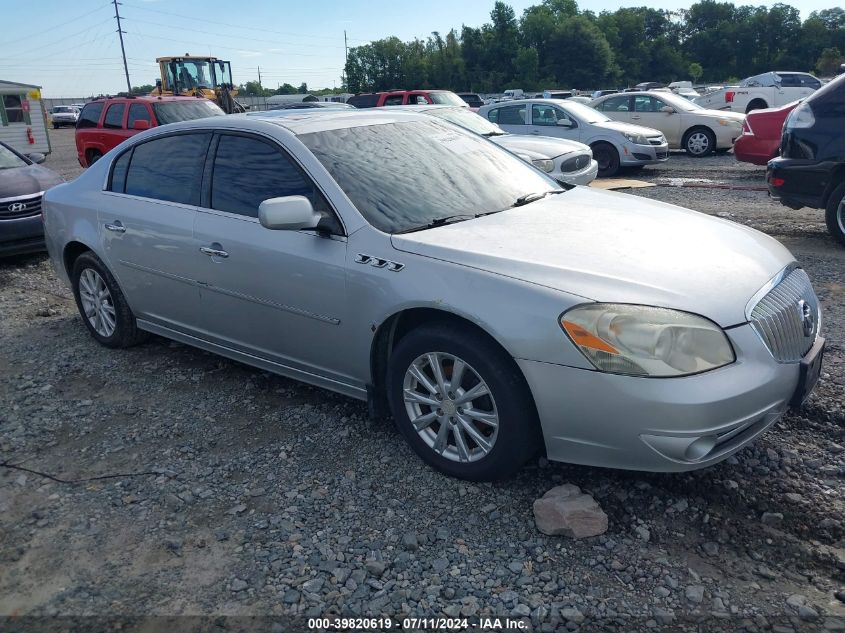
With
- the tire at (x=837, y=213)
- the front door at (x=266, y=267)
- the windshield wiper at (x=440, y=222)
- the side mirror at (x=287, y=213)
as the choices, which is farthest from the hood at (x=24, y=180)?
the tire at (x=837, y=213)

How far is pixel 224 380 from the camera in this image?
15.5 ft

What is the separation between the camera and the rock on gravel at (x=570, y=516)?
292cm

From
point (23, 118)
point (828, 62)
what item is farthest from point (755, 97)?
point (828, 62)

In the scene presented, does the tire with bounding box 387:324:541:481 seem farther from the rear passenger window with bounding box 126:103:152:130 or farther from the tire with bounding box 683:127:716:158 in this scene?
the tire with bounding box 683:127:716:158

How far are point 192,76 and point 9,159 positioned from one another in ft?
60.5

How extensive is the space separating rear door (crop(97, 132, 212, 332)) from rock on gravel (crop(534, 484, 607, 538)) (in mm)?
2457

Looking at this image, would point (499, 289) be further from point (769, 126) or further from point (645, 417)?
point (769, 126)

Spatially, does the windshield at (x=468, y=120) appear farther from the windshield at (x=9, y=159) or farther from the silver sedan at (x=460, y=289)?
the silver sedan at (x=460, y=289)

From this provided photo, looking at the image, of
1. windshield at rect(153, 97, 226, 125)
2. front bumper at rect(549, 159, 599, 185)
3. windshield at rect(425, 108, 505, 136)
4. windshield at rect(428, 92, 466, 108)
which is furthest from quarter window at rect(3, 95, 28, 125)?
front bumper at rect(549, 159, 599, 185)

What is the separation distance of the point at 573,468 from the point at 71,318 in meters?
4.73

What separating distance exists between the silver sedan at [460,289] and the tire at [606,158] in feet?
31.3

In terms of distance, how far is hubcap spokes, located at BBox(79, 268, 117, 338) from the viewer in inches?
205

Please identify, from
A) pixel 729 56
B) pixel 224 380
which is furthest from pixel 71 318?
pixel 729 56

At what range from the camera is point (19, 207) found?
314 inches
